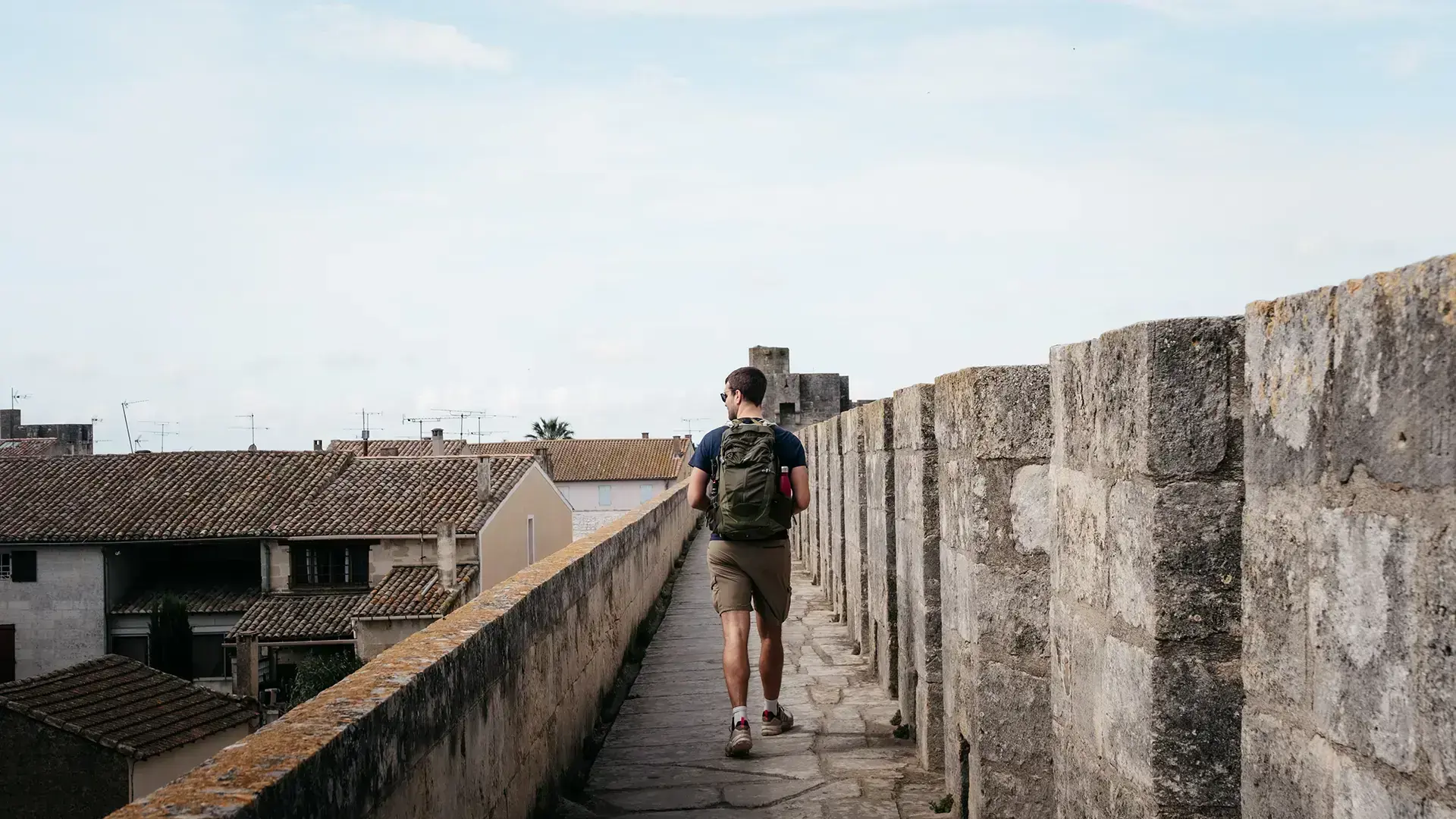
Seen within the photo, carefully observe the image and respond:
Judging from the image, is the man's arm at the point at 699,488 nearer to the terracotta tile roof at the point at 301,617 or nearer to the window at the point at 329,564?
the terracotta tile roof at the point at 301,617

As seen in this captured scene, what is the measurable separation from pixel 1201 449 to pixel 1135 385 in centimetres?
18

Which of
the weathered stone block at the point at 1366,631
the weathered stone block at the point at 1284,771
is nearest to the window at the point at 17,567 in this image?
the weathered stone block at the point at 1284,771

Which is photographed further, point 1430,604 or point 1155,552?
point 1155,552

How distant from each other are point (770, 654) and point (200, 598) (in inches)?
1513

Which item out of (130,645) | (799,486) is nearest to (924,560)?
(799,486)

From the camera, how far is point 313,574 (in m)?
39.0

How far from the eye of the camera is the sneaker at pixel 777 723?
566 centimetres

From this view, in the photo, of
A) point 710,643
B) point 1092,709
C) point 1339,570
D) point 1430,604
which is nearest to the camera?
point 1430,604

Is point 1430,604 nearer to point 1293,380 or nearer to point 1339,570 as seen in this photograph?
point 1339,570

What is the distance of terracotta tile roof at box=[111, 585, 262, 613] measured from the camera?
129ft

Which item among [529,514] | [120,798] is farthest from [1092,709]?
[529,514]

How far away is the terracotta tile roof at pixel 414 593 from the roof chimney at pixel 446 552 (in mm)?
168

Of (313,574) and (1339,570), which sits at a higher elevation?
(1339,570)

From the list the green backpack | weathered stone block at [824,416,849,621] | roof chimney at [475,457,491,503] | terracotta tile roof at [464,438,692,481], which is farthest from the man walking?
terracotta tile roof at [464,438,692,481]
